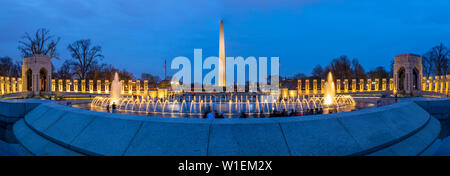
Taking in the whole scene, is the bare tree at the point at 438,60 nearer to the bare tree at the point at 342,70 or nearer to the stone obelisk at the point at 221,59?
the bare tree at the point at 342,70

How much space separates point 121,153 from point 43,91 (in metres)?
28.2

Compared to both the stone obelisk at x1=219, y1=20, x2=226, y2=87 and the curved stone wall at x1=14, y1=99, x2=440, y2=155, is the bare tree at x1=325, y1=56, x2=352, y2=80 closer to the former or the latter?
the stone obelisk at x1=219, y1=20, x2=226, y2=87

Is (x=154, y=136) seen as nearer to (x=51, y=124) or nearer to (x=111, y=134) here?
(x=111, y=134)

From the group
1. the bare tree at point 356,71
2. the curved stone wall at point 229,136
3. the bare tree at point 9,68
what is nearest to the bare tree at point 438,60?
the bare tree at point 356,71

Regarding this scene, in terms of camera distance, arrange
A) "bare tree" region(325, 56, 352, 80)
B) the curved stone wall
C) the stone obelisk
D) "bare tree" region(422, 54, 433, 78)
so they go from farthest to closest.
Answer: "bare tree" region(325, 56, 352, 80), "bare tree" region(422, 54, 433, 78), the stone obelisk, the curved stone wall

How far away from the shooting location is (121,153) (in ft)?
13.8

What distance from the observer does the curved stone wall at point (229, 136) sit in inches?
164

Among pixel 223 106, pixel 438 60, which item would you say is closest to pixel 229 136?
pixel 223 106

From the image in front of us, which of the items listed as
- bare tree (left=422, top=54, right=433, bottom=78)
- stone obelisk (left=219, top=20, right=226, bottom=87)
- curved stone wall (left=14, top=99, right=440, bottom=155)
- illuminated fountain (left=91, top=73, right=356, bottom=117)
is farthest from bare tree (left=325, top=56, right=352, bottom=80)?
curved stone wall (left=14, top=99, right=440, bottom=155)

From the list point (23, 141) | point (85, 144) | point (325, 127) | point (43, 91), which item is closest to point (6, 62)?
point (43, 91)

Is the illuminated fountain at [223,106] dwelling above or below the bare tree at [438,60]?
below

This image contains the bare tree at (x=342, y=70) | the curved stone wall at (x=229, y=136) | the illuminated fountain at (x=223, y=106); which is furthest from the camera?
the bare tree at (x=342, y=70)

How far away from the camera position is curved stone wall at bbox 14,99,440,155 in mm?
A: 4176

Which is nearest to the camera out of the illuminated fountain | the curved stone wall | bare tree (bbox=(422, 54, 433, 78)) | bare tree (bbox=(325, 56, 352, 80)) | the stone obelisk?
the curved stone wall
